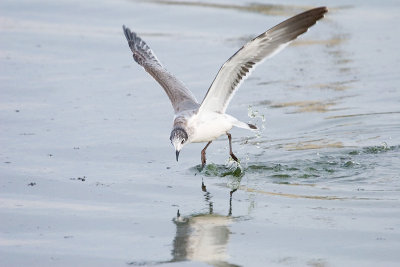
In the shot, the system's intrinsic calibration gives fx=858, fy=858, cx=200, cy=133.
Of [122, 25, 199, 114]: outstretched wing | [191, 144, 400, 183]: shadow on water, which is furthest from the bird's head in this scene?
[122, 25, 199, 114]: outstretched wing

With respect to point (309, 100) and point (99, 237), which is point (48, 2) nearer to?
point (309, 100)

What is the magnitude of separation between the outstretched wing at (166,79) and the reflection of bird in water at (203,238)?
1.89m

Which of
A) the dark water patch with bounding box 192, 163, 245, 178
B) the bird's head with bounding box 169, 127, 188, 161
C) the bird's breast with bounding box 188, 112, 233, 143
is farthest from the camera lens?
the bird's breast with bounding box 188, 112, 233, 143

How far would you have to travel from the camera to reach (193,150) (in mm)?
8875

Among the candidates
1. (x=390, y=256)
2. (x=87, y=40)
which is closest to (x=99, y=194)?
(x=390, y=256)

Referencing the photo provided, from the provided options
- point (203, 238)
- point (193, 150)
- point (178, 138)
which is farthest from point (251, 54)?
point (203, 238)

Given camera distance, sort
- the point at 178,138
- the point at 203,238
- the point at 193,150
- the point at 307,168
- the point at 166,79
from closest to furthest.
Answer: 1. the point at 203,238
2. the point at 178,138
3. the point at 307,168
4. the point at 193,150
5. the point at 166,79

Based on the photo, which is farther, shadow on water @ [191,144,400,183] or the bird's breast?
the bird's breast

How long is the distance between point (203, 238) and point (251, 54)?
223 centimetres

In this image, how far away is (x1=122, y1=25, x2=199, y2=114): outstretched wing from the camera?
8.62 metres

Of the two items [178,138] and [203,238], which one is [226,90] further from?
[203,238]

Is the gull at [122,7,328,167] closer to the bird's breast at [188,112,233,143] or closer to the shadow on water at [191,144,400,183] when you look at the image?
the bird's breast at [188,112,233,143]

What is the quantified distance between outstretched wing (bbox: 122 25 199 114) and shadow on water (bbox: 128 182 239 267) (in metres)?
1.83

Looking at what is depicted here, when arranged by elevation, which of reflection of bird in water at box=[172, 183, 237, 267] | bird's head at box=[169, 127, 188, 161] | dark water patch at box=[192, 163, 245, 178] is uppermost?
bird's head at box=[169, 127, 188, 161]
